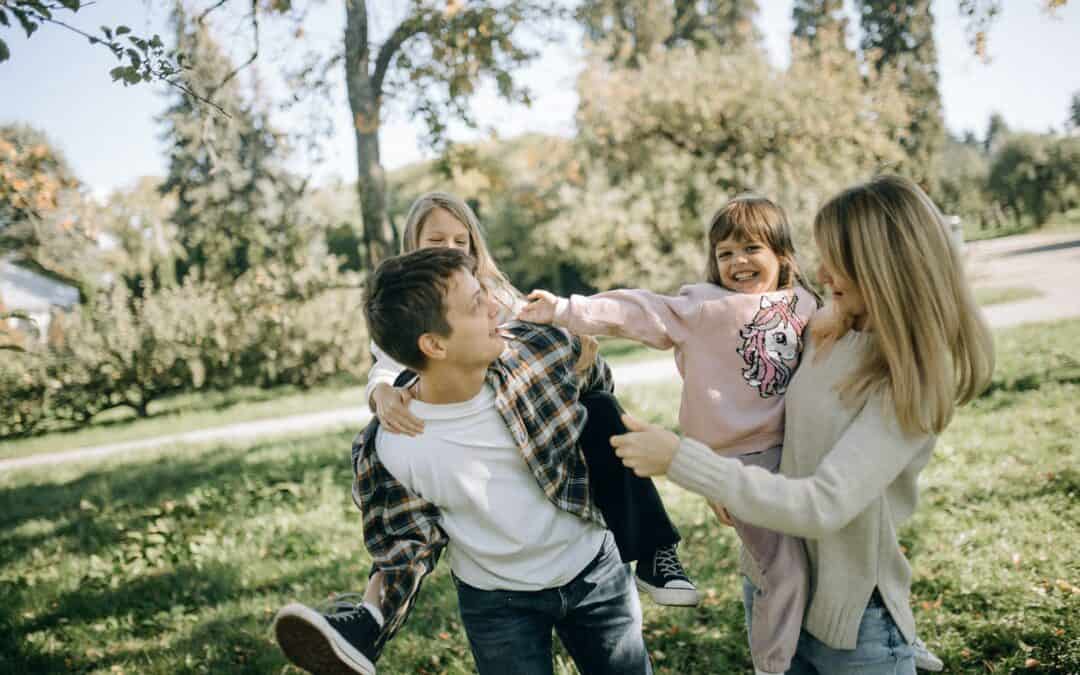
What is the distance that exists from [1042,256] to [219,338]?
70.7 ft

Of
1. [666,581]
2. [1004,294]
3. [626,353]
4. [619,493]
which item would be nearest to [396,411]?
[619,493]

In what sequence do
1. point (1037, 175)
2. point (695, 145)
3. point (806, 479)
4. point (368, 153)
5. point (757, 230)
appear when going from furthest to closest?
point (1037, 175), point (695, 145), point (368, 153), point (757, 230), point (806, 479)

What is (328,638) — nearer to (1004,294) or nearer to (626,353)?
(626,353)

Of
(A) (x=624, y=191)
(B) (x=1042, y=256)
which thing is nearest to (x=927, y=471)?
(A) (x=624, y=191)

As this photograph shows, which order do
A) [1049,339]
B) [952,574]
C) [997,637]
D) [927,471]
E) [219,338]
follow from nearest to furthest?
[997,637]
[952,574]
[927,471]
[1049,339]
[219,338]

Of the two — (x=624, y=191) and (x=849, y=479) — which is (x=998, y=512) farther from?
(x=624, y=191)

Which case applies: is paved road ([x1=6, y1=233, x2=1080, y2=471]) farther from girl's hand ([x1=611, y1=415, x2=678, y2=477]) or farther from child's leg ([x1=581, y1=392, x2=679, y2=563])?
girl's hand ([x1=611, y1=415, x2=678, y2=477])

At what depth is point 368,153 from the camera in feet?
23.2

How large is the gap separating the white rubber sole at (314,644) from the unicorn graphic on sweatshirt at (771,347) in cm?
142

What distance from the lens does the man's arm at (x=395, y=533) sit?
2.01 metres

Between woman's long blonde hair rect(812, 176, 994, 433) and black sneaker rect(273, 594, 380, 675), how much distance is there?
1390mm

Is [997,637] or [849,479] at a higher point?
[849,479]

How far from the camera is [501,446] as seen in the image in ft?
6.78

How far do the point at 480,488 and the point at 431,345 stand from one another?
431 mm
